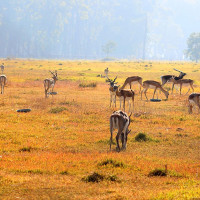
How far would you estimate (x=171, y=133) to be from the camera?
19.2m

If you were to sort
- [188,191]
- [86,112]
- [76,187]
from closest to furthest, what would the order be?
[188,191], [76,187], [86,112]

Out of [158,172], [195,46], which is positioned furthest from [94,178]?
[195,46]

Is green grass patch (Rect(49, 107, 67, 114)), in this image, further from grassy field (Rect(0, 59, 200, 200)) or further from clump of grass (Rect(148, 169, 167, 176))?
clump of grass (Rect(148, 169, 167, 176))

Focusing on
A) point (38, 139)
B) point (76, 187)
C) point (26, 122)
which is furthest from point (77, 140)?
point (76, 187)

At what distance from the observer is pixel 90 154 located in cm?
1465

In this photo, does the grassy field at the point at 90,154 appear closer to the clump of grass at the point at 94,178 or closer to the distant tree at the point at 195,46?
the clump of grass at the point at 94,178

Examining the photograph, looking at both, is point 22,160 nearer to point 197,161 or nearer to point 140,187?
point 140,187

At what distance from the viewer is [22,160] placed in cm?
1357

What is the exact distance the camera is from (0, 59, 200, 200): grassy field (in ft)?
34.4

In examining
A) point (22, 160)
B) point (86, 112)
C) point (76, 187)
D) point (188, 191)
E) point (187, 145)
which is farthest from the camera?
point (86, 112)

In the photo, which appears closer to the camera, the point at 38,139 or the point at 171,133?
the point at 38,139

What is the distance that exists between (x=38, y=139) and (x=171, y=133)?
6.50m

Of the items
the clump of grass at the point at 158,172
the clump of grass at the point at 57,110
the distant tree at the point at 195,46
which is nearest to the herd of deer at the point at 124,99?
the clump of grass at the point at 158,172

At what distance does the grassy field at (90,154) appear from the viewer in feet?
34.4
